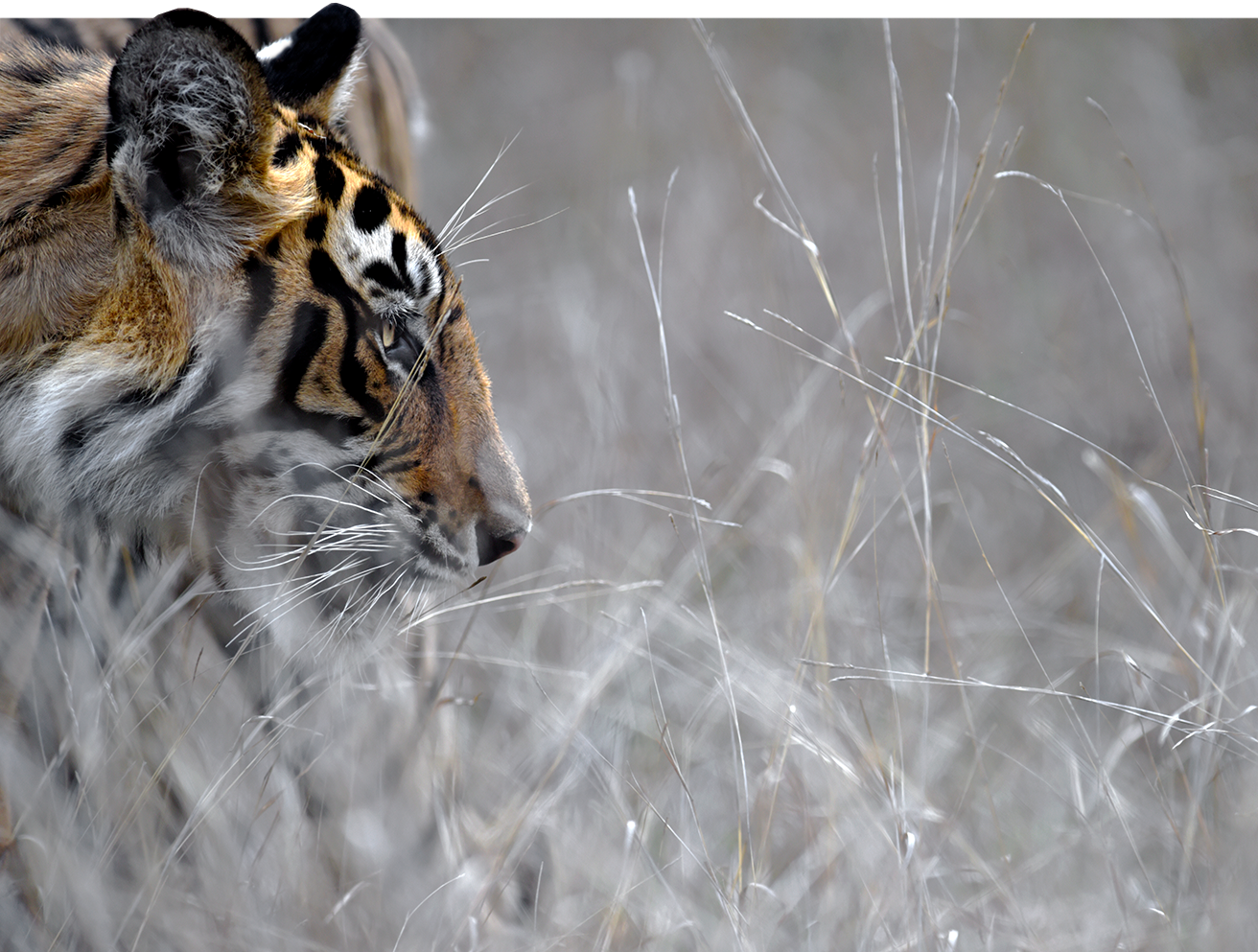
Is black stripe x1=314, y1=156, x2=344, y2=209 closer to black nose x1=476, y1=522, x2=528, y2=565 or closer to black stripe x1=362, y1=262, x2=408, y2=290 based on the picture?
black stripe x1=362, y1=262, x2=408, y2=290

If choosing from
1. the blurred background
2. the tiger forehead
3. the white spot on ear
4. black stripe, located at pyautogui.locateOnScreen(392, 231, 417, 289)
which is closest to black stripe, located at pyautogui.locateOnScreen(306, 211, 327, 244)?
the tiger forehead

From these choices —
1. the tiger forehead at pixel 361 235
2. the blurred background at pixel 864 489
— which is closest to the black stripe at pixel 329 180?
the tiger forehead at pixel 361 235

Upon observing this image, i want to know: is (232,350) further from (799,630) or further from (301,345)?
(799,630)

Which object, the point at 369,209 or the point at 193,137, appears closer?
the point at 193,137

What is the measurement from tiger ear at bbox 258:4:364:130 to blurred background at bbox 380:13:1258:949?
0.46 m

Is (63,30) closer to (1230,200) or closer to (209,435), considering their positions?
(209,435)

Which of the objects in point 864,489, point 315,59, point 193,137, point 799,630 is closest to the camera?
point 193,137

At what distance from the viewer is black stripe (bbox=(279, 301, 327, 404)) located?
1610mm

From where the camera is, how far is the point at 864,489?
2.15 m

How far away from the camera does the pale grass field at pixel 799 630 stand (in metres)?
1.58

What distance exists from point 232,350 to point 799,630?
135cm

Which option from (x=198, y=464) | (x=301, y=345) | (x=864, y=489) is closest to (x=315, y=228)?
(x=301, y=345)

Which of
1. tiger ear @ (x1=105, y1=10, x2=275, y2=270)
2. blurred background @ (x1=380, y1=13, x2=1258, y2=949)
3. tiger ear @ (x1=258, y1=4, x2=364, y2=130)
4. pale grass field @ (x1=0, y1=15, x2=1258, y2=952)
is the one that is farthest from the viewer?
tiger ear @ (x1=258, y1=4, x2=364, y2=130)

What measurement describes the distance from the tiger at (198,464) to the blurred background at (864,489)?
0.27 metres
